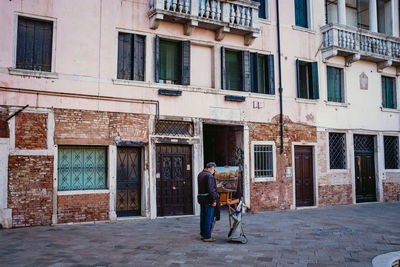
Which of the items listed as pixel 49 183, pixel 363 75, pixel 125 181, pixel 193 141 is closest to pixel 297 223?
pixel 193 141

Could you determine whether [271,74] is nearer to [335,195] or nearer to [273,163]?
[273,163]

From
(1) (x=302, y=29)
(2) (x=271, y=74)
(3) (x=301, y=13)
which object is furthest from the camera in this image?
(3) (x=301, y=13)

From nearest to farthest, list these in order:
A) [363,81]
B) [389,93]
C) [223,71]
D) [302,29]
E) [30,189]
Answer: [30,189] < [223,71] < [302,29] < [363,81] < [389,93]

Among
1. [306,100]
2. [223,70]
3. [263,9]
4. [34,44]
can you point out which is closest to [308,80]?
[306,100]

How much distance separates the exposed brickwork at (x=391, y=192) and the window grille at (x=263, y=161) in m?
6.37

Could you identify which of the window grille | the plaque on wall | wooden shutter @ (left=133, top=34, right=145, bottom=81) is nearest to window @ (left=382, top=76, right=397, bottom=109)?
the plaque on wall

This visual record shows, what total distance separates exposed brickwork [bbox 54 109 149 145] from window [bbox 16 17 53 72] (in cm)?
143

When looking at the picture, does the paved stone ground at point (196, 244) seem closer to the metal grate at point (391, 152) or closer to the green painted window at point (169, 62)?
the green painted window at point (169, 62)

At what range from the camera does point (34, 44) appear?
10.4 meters

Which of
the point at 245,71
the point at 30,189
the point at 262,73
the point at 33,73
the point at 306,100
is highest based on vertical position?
the point at 262,73

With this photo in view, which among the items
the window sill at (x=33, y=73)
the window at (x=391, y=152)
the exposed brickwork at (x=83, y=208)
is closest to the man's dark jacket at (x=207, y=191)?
the exposed brickwork at (x=83, y=208)

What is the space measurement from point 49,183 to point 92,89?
2887 millimetres

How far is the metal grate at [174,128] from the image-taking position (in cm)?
1201

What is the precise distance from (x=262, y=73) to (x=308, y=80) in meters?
2.32
